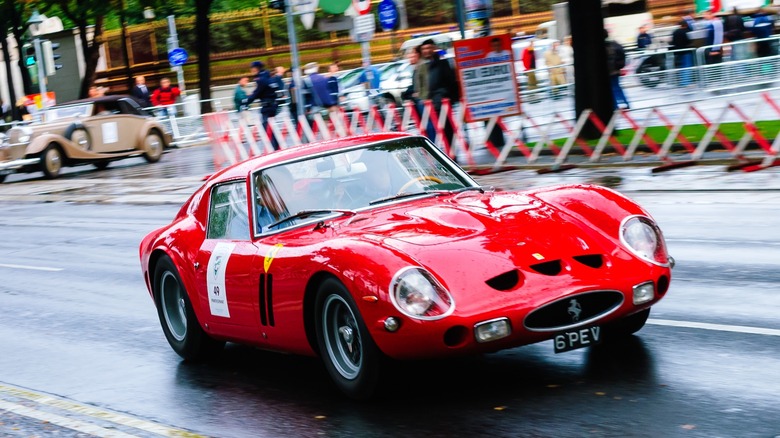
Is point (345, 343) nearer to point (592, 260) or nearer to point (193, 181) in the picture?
point (592, 260)

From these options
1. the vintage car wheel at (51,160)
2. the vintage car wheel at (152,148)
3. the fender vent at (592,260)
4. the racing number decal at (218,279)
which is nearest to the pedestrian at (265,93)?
the vintage car wheel at (152,148)

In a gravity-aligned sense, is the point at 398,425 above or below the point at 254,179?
below

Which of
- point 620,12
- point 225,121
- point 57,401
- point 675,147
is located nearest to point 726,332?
point 57,401

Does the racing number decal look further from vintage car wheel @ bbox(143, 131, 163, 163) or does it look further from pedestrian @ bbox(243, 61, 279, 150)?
vintage car wheel @ bbox(143, 131, 163, 163)

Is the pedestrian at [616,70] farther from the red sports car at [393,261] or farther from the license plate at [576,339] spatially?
the license plate at [576,339]

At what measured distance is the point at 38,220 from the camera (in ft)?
70.4

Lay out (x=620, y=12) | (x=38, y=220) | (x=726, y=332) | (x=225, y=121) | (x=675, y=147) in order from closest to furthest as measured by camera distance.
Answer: (x=726, y=332), (x=675, y=147), (x=38, y=220), (x=225, y=121), (x=620, y=12)

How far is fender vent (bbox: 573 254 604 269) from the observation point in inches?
247

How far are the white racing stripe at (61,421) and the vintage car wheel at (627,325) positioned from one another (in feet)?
9.08

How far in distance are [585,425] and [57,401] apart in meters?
3.54

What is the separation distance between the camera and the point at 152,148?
31.9m

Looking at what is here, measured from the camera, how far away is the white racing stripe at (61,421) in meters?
6.61

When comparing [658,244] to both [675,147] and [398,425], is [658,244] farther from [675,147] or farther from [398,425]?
[675,147]

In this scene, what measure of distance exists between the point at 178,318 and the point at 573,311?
338 centimetres
